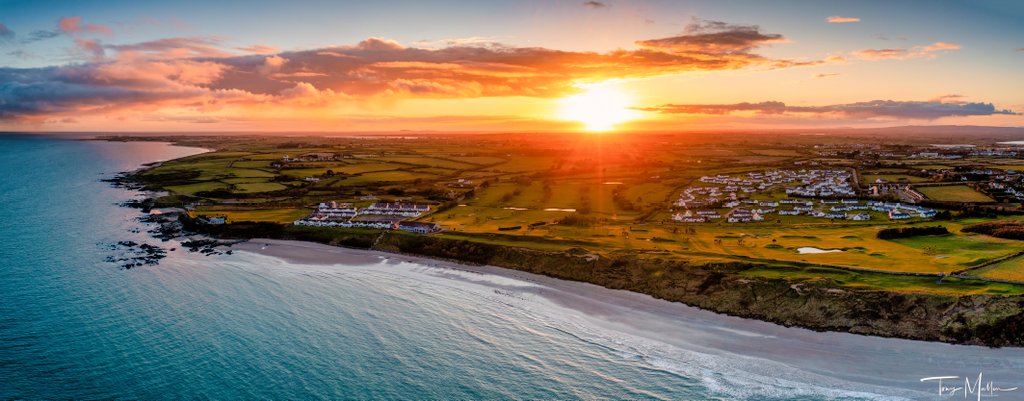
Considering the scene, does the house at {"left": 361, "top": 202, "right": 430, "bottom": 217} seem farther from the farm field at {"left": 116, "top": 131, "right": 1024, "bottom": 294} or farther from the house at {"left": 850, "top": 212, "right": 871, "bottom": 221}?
the house at {"left": 850, "top": 212, "right": 871, "bottom": 221}

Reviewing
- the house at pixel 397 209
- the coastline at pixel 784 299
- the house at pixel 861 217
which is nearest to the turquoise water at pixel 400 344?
the coastline at pixel 784 299

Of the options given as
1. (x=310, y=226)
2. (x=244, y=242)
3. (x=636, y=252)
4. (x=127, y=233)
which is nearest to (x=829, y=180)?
(x=636, y=252)

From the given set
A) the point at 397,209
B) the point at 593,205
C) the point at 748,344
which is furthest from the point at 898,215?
the point at 397,209

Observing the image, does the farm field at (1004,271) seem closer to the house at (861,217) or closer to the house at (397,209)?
the house at (861,217)

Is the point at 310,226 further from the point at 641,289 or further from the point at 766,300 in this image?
the point at 766,300

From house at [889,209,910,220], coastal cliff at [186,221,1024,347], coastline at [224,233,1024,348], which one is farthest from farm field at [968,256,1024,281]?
house at [889,209,910,220]

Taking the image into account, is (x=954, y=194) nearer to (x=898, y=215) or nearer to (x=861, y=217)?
(x=898, y=215)
